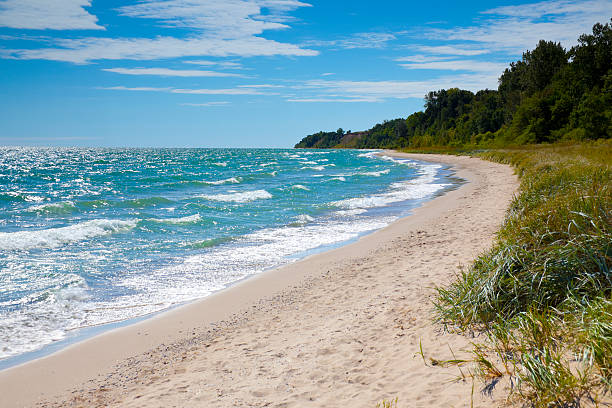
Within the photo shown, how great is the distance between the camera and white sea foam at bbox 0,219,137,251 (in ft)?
44.7

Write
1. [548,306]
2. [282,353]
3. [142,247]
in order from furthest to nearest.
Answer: [142,247], [282,353], [548,306]

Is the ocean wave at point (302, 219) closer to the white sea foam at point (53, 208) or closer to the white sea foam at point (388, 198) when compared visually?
the white sea foam at point (388, 198)

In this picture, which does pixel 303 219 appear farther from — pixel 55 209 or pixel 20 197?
pixel 20 197

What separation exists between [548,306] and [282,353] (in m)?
3.20

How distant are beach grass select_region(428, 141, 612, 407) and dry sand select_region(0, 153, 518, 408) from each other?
345 millimetres

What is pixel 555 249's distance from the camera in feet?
17.4

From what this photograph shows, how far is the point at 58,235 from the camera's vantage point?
1477 cm

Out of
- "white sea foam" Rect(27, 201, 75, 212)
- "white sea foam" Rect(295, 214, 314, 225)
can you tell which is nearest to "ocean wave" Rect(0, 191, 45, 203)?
"white sea foam" Rect(27, 201, 75, 212)

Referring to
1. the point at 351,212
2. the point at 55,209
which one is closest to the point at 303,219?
the point at 351,212

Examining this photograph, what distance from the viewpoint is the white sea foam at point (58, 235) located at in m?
13.6

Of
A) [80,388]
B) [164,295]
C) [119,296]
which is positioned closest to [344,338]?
[80,388]

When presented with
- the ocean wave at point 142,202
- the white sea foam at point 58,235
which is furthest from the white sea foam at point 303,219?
the ocean wave at point 142,202

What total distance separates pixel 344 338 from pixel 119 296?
211 inches

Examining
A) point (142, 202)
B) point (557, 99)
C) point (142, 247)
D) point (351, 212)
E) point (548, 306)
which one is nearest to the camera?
point (548, 306)
